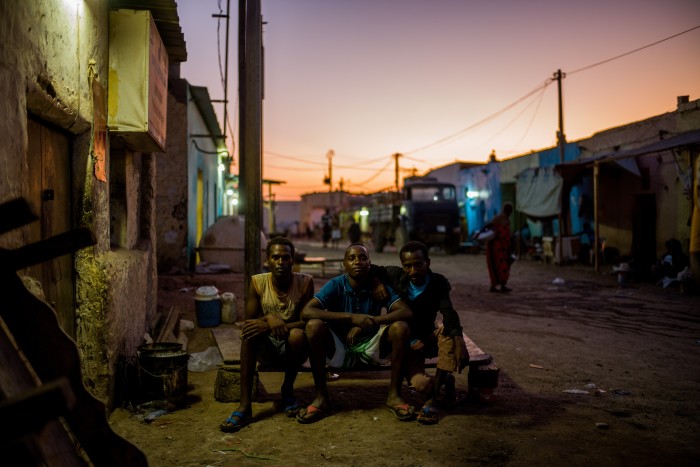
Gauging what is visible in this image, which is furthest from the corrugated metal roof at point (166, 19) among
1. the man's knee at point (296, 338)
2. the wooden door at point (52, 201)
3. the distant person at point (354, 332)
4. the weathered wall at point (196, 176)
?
the weathered wall at point (196, 176)

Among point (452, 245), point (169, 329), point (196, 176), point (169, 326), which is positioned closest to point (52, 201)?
point (169, 329)

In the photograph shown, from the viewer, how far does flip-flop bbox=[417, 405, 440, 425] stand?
3719 mm

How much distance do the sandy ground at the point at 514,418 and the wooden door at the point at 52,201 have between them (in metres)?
0.98

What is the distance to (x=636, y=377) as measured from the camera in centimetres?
480

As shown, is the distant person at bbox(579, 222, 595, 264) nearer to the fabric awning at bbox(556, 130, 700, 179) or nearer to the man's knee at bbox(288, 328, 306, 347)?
the fabric awning at bbox(556, 130, 700, 179)

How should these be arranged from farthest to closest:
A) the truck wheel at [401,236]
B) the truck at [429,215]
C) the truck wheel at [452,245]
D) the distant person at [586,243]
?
the truck wheel at [401,236], the truck wheel at [452,245], the truck at [429,215], the distant person at [586,243]

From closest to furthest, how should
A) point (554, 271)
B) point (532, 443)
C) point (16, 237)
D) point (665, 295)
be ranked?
point (16, 237), point (532, 443), point (665, 295), point (554, 271)

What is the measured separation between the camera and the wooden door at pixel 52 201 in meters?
3.10

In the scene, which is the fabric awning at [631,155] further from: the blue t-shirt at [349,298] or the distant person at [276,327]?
the distant person at [276,327]

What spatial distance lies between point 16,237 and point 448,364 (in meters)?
2.81

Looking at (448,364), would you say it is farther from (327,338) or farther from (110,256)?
(110,256)

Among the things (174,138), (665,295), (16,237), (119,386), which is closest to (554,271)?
(665,295)

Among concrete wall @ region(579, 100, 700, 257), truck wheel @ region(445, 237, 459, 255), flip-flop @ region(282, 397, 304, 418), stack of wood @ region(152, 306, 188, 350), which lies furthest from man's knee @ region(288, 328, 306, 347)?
truck wheel @ region(445, 237, 459, 255)

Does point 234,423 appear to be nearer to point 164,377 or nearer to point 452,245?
point 164,377
